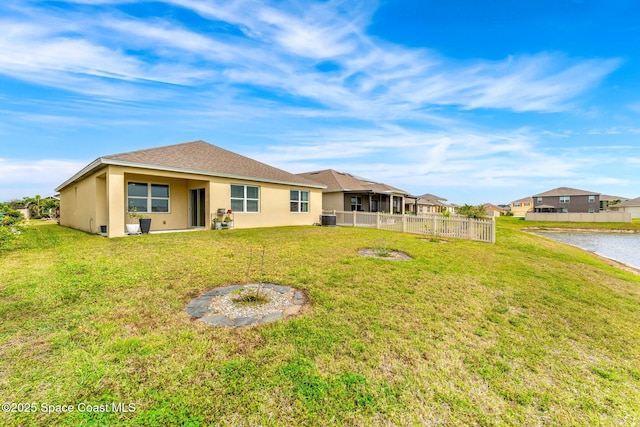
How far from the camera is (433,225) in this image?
13.8 metres

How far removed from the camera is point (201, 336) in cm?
298

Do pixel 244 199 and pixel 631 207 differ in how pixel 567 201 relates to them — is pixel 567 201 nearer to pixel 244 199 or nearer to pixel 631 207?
pixel 631 207

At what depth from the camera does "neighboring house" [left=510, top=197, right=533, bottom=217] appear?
202ft

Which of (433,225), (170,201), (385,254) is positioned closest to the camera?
(385,254)

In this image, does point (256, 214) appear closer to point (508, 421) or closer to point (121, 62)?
point (121, 62)

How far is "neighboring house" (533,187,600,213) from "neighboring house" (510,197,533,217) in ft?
31.2

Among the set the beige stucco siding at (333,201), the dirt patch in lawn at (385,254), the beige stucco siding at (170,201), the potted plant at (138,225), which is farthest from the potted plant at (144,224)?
the beige stucco siding at (333,201)

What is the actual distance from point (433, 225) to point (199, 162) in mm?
12575

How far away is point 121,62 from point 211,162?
521cm

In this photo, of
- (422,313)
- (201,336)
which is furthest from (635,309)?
(201,336)

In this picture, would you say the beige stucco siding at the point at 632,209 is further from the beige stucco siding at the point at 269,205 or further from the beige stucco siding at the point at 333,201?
the beige stucco siding at the point at 269,205

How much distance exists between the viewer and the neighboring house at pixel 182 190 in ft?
34.0

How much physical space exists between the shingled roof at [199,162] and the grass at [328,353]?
6179mm

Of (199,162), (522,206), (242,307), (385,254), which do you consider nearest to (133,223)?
(199,162)
